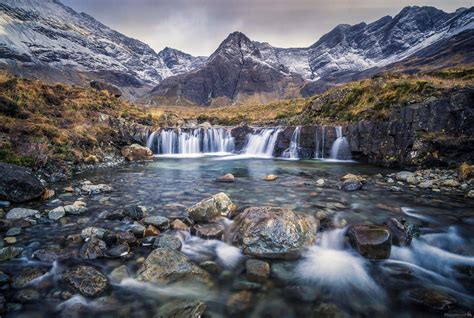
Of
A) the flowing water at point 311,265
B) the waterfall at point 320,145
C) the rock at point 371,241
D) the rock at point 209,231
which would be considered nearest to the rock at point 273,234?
the flowing water at point 311,265

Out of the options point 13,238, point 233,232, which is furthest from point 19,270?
point 233,232

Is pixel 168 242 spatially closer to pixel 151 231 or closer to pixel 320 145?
pixel 151 231

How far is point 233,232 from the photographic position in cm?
613

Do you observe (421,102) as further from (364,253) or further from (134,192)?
(134,192)

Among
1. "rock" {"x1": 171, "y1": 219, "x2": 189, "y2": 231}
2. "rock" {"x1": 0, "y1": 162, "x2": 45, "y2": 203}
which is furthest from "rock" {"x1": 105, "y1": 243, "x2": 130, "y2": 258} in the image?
"rock" {"x1": 0, "y1": 162, "x2": 45, "y2": 203}

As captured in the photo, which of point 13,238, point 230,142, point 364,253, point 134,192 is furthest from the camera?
point 230,142

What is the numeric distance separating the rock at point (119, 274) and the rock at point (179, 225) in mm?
1730

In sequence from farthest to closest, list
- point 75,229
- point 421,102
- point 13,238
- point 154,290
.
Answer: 1. point 421,102
2. point 75,229
3. point 13,238
4. point 154,290

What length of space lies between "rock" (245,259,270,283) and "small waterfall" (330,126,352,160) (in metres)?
15.1

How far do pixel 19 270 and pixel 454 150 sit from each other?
52.3 ft

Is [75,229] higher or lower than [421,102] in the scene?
lower

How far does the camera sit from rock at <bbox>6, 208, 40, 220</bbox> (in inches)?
270

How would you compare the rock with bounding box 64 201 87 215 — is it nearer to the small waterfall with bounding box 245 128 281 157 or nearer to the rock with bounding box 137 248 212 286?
the rock with bounding box 137 248 212 286

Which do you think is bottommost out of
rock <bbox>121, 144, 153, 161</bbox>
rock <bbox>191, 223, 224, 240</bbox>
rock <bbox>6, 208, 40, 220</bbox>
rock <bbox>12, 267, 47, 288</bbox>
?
rock <bbox>12, 267, 47, 288</bbox>
